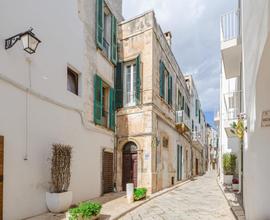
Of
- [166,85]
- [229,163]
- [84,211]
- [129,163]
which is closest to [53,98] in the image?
[84,211]

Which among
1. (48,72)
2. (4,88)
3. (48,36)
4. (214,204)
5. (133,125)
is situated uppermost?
(48,36)

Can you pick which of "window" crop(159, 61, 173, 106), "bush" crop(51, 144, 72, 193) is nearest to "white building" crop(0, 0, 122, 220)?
"bush" crop(51, 144, 72, 193)

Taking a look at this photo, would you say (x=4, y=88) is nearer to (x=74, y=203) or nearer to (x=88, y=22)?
(x=74, y=203)

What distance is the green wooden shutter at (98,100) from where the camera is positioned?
1131 cm

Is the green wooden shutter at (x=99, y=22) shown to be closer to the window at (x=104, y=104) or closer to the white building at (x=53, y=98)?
the white building at (x=53, y=98)

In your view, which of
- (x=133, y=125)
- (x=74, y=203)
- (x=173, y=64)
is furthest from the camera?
(x=173, y=64)

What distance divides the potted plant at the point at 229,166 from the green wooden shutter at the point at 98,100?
767cm

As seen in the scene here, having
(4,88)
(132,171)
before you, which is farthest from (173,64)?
(4,88)

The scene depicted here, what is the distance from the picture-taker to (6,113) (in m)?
6.48

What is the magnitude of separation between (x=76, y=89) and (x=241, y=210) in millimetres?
6734

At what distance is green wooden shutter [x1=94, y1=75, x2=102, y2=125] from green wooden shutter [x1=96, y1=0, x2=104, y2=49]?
1508 mm

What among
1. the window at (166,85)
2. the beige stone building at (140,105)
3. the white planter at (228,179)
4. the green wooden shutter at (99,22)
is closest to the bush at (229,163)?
the white planter at (228,179)

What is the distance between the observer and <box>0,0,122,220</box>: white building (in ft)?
21.8

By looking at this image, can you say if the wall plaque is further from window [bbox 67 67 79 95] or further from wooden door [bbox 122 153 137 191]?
wooden door [bbox 122 153 137 191]
